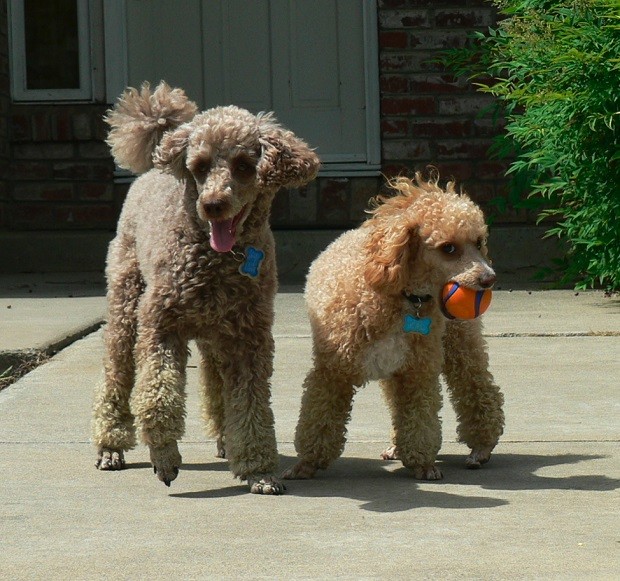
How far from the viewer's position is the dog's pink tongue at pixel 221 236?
194 inches

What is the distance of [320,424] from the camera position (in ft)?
17.1

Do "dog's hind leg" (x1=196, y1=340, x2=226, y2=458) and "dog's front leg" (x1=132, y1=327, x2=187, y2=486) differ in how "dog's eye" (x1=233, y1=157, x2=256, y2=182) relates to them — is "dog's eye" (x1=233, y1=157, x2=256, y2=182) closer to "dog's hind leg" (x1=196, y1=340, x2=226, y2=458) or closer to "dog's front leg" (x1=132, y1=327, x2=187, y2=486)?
"dog's front leg" (x1=132, y1=327, x2=187, y2=486)

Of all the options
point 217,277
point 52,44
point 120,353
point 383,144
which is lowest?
point 120,353

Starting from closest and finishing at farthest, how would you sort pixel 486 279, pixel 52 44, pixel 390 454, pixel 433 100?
1. pixel 486 279
2. pixel 390 454
3. pixel 433 100
4. pixel 52 44

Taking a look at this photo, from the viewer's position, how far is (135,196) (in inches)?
223

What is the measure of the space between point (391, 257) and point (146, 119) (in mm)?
1304

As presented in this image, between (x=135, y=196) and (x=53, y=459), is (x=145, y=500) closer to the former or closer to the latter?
(x=53, y=459)

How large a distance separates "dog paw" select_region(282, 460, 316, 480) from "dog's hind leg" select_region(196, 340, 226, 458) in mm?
512

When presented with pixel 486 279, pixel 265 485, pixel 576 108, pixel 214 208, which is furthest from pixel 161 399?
pixel 576 108

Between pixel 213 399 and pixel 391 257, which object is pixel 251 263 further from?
pixel 213 399

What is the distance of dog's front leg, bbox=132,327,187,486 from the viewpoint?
4.92 m

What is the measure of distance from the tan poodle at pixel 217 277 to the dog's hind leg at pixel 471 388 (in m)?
0.86

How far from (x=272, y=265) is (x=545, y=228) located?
7342 mm

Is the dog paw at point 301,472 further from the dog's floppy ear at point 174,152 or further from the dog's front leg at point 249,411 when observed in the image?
the dog's floppy ear at point 174,152
